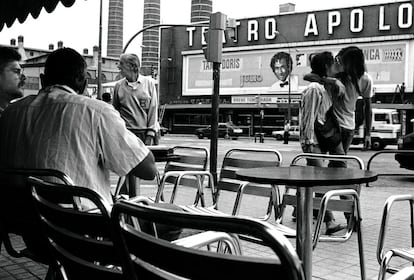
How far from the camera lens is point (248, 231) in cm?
122

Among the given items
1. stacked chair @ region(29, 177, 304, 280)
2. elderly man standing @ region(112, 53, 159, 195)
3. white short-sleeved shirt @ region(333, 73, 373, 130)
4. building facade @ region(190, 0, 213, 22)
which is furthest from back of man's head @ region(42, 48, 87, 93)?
building facade @ region(190, 0, 213, 22)

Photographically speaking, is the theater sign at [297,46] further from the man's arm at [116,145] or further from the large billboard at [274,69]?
→ the man's arm at [116,145]

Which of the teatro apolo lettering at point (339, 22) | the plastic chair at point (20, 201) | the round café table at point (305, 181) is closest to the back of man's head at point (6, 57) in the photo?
the plastic chair at point (20, 201)

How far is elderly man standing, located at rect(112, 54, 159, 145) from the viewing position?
6.14m

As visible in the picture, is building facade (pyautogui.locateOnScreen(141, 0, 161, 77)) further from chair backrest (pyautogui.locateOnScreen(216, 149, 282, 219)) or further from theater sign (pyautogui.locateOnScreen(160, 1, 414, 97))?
chair backrest (pyautogui.locateOnScreen(216, 149, 282, 219))

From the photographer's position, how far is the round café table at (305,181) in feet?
8.78

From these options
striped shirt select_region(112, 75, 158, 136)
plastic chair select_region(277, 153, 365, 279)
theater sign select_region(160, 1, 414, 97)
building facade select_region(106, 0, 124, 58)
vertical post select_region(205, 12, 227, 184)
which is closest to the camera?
plastic chair select_region(277, 153, 365, 279)

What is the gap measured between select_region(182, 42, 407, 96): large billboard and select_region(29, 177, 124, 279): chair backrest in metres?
47.3

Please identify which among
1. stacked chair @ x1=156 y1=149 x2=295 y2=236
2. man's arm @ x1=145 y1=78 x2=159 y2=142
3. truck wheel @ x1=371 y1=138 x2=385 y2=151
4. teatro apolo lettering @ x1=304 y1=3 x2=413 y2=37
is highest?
teatro apolo lettering @ x1=304 y1=3 x2=413 y2=37

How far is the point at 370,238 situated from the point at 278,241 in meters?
4.77

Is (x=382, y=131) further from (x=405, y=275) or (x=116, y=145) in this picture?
(x=405, y=275)

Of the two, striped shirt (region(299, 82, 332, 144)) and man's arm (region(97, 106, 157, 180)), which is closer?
man's arm (region(97, 106, 157, 180))

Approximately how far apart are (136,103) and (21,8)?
1804 mm

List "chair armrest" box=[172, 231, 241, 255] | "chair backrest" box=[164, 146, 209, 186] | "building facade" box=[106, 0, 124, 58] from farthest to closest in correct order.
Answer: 1. "building facade" box=[106, 0, 124, 58]
2. "chair backrest" box=[164, 146, 209, 186]
3. "chair armrest" box=[172, 231, 241, 255]
